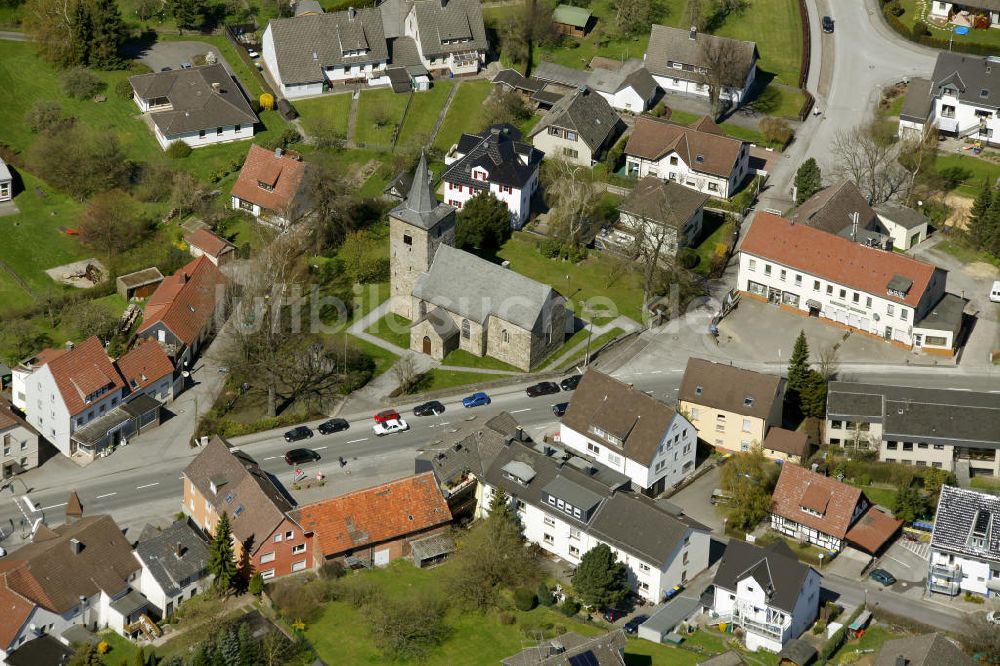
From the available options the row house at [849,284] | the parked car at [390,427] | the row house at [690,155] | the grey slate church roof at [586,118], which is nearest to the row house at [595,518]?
the parked car at [390,427]

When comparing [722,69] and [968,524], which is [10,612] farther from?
[722,69]

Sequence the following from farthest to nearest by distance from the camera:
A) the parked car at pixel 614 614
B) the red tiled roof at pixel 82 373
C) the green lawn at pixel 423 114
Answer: the green lawn at pixel 423 114 → the red tiled roof at pixel 82 373 → the parked car at pixel 614 614

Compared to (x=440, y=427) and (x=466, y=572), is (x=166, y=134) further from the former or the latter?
(x=466, y=572)

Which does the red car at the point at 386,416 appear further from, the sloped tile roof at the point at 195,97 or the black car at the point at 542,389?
the sloped tile roof at the point at 195,97

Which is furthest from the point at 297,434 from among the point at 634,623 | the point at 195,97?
the point at 195,97

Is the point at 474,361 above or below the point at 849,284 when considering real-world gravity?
below

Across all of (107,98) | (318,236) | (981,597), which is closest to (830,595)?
(981,597)
